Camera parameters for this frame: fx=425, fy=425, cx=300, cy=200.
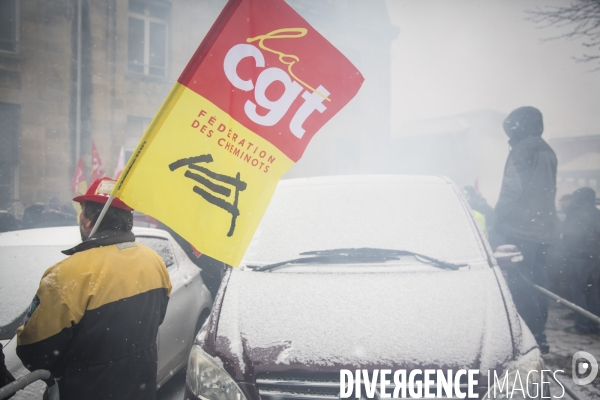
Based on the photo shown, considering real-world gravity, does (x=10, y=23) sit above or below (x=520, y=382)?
above

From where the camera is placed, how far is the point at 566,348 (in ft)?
13.8

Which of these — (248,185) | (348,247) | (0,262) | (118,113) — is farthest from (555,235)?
(118,113)

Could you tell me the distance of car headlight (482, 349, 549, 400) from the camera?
6.49ft

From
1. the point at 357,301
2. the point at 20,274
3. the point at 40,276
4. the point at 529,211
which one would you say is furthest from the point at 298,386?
the point at 529,211

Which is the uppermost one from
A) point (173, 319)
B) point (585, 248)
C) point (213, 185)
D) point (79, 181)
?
point (213, 185)

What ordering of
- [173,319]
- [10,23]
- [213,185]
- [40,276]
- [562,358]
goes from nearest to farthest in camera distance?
1. [213,185]
2. [40,276]
3. [173,319]
4. [562,358]
5. [10,23]

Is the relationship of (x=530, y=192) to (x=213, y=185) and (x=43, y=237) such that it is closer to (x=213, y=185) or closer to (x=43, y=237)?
(x=213, y=185)

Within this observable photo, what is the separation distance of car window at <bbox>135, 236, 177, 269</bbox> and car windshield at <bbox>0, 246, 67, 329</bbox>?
77cm

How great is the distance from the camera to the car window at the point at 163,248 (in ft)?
13.5

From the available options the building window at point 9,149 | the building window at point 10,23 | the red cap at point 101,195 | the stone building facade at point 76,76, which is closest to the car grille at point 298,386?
the red cap at point 101,195

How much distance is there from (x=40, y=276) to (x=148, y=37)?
1357 cm

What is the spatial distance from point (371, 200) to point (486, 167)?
40640mm

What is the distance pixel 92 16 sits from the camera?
1330 cm

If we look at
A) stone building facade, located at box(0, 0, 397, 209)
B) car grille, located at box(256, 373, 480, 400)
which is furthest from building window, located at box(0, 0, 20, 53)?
car grille, located at box(256, 373, 480, 400)
